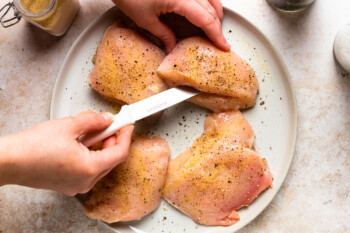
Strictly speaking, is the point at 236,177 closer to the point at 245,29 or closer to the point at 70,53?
the point at 245,29

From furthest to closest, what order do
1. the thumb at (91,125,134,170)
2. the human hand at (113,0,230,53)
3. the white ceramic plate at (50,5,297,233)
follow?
the white ceramic plate at (50,5,297,233) → the human hand at (113,0,230,53) → the thumb at (91,125,134,170)

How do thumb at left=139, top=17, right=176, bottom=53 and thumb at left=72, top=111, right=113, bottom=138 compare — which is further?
thumb at left=139, top=17, right=176, bottom=53

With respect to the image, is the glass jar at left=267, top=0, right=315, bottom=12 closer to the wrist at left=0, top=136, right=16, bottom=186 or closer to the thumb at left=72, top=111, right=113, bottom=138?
the thumb at left=72, top=111, right=113, bottom=138

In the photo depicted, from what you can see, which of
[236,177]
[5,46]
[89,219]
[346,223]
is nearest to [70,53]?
[5,46]

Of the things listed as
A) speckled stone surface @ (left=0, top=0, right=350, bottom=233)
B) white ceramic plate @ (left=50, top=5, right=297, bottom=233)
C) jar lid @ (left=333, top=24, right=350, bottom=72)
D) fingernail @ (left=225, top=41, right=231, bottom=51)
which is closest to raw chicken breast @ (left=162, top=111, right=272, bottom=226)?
white ceramic plate @ (left=50, top=5, right=297, bottom=233)

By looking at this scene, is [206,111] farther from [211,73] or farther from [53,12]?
[53,12]

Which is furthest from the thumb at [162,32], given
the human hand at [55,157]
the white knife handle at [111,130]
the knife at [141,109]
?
the human hand at [55,157]

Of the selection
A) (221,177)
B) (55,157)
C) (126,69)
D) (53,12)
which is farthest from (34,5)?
(221,177)
